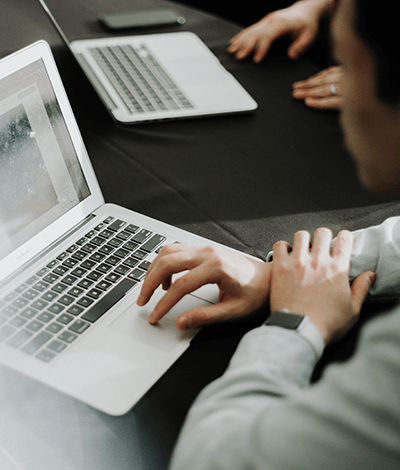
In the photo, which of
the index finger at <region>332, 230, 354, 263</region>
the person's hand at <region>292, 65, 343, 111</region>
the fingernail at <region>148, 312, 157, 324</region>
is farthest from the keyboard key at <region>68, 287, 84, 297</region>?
the person's hand at <region>292, 65, 343, 111</region>

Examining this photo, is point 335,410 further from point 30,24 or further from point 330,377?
point 30,24

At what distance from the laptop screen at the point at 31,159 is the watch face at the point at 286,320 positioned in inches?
13.8

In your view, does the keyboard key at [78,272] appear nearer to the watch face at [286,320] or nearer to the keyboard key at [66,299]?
the keyboard key at [66,299]

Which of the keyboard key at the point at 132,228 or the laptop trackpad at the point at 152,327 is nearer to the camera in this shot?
the laptop trackpad at the point at 152,327

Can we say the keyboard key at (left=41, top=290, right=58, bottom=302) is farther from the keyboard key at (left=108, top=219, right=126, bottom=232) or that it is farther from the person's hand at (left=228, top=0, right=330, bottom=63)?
the person's hand at (left=228, top=0, right=330, bottom=63)

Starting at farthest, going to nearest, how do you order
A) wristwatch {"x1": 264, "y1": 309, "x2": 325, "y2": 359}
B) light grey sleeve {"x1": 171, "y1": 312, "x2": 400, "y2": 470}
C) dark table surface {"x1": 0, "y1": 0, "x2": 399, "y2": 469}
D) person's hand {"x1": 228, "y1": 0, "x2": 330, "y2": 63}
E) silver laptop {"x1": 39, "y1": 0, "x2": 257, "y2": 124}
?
person's hand {"x1": 228, "y1": 0, "x2": 330, "y2": 63}, silver laptop {"x1": 39, "y1": 0, "x2": 257, "y2": 124}, dark table surface {"x1": 0, "y1": 0, "x2": 399, "y2": 469}, wristwatch {"x1": 264, "y1": 309, "x2": 325, "y2": 359}, light grey sleeve {"x1": 171, "y1": 312, "x2": 400, "y2": 470}

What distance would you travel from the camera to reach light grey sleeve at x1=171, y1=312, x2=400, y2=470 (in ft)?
1.13

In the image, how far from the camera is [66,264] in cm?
69

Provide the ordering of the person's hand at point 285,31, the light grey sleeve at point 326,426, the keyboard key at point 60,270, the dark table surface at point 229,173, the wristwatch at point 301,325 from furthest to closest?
1. the person's hand at point 285,31
2. the dark table surface at point 229,173
3. the keyboard key at point 60,270
4. the wristwatch at point 301,325
5. the light grey sleeve at point 326,426

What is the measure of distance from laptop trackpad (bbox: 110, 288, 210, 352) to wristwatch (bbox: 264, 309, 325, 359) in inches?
4.3

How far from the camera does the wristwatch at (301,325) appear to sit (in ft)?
1.84

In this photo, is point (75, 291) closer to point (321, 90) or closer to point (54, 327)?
point (54, 327)

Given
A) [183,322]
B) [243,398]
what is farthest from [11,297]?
[243,398]

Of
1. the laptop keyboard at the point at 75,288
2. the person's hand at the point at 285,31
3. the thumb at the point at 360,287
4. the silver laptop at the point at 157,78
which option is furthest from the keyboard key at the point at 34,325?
the person's hand at the point at 285,31
